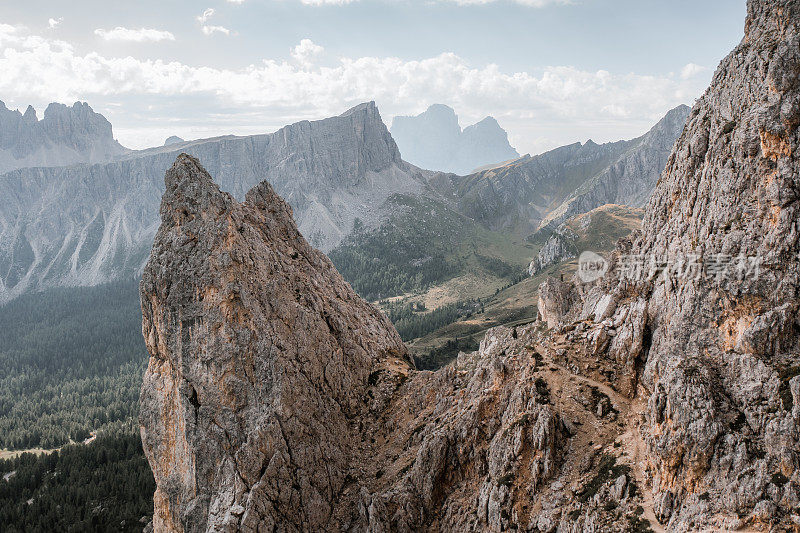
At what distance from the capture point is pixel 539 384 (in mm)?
47125

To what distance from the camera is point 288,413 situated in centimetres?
5394

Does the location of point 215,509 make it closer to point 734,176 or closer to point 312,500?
point 312,500

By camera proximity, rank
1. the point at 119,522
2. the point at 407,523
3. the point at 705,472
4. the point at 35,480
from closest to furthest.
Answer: the point at 705,472
the point at 407,523
the point at 119,522
the point at 35,480

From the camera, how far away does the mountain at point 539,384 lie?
109 feet

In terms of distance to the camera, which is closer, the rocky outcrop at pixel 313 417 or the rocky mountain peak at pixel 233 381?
the rocky outcrop at pixel 313 417

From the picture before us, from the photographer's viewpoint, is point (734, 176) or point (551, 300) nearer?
point (734, 176)

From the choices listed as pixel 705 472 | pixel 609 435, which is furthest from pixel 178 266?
pixel 705 472

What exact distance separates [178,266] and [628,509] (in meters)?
52.0

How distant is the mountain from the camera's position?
33281 mm
